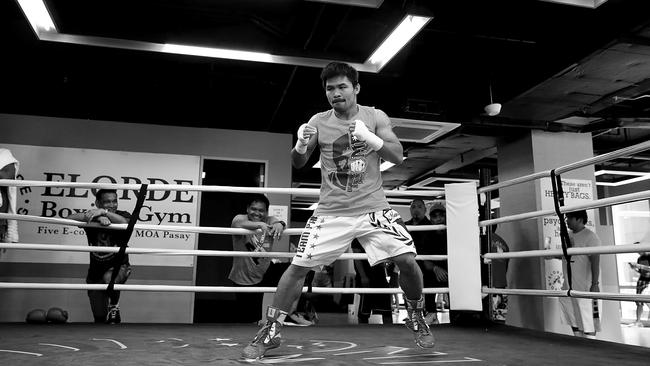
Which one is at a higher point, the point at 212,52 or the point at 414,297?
the point at 212,52

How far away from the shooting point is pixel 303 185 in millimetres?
13141

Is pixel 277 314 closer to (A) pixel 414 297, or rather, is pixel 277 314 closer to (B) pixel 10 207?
(A) pixel 414 297

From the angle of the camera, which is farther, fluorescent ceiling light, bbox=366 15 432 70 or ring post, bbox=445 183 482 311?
fluorescent ceiling light, bbox=366 15 432 70

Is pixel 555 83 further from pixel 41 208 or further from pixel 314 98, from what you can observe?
pixel 41 208

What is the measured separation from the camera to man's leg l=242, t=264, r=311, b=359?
2033 millimetres

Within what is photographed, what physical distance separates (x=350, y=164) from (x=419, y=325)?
0.86 m

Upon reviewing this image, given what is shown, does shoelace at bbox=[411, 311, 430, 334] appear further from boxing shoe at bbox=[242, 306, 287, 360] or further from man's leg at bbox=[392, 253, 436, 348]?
boxing shoe at bbox=[242, 306, 287, 360]

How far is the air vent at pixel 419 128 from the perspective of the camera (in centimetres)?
629

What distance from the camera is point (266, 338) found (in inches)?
81.5

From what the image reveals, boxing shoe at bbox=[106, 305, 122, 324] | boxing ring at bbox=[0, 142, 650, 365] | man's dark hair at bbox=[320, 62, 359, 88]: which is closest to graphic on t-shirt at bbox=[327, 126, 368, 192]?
man's dark hair at bbox=[320, 62, 359, 88]

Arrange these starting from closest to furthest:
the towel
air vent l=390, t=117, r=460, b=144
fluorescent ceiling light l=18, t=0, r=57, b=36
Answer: the towel < fluorescent ceiling light l=18, t=0, r=57, b=36 < air vent l=390, t=117, r=460, b=144

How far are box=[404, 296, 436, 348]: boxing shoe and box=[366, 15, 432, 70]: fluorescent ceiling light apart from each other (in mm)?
2488

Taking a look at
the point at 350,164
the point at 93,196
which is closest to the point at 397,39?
the point at 350,164

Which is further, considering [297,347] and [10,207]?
[10,207]
